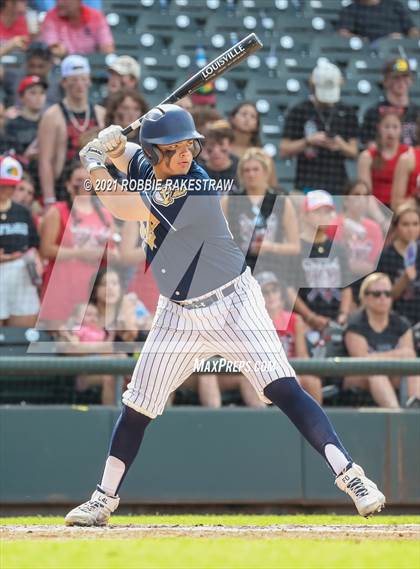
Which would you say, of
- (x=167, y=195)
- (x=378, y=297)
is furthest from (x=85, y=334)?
(x=167, y=195)

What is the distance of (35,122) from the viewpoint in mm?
8578

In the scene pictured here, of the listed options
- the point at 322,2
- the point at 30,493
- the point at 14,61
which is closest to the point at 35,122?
the point at 14,61


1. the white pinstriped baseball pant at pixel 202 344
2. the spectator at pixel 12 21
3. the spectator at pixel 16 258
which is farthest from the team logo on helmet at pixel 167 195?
the spectator at pixel 12 21

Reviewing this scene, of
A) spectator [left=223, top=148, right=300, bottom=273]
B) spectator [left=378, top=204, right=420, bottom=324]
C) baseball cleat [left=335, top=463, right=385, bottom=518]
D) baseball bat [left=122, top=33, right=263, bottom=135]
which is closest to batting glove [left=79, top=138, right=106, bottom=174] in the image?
baseball bat [left=122, top=33, right=263, bottom=135]

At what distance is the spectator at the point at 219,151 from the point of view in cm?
819

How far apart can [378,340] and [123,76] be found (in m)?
2.85

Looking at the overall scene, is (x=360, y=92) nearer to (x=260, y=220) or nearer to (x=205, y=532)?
(x=260, y=220)

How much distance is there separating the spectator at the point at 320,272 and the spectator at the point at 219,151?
2.19 feet

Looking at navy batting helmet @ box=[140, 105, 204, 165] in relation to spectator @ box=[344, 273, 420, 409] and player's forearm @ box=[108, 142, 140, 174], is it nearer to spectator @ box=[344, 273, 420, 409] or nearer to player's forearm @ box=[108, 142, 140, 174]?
player's forearm @ box=[108, 142, 140, 174]

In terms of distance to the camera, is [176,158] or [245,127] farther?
[245,127]

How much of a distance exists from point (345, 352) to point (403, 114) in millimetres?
2760

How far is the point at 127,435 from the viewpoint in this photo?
4.85 meters

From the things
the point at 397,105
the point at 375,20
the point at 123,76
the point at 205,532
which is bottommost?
the point at 205,532

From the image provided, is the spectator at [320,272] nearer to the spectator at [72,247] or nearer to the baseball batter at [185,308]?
the spectator at [72,247]
